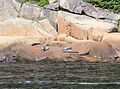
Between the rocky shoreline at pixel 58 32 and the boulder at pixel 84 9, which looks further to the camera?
the boulder at pixel 84 9

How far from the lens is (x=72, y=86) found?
897 inches

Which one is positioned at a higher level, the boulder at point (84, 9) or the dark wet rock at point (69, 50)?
the boulder at point (84, 9)

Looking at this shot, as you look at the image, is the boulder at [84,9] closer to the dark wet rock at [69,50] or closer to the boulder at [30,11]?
the boulder at [30,11]

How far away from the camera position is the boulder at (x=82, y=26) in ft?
144

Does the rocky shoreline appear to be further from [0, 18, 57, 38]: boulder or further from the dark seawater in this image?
the dark seawater

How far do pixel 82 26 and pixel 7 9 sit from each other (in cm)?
876

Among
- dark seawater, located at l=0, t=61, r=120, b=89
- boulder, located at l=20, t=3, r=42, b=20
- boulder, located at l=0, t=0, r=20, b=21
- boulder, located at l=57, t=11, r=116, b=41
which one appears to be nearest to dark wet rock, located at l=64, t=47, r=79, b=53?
dark seawater, located at l=0, t=61, r=120, b=89

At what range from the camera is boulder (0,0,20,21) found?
47781 mm

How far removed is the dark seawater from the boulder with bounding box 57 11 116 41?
7.48 meters

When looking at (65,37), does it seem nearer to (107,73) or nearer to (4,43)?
(4,43)

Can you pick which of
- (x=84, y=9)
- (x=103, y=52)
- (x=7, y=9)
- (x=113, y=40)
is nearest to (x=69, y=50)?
(x=103, y=52)

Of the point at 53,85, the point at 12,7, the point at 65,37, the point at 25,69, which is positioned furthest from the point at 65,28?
the point at 53,85


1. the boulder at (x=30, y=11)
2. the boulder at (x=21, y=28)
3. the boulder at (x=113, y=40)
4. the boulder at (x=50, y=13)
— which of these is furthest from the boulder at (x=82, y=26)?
the boulder at (x=30, y=11)

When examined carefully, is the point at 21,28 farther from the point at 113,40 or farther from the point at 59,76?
the point at 59,76
